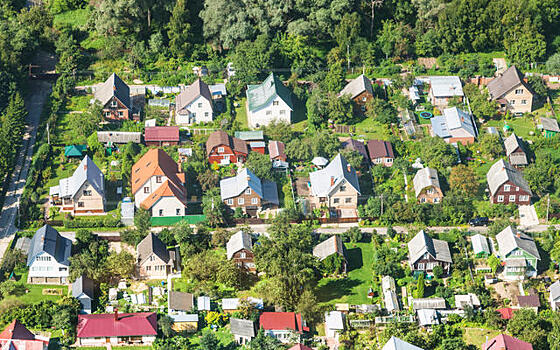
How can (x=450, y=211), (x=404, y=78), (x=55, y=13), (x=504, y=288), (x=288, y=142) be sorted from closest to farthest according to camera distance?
(x=504, y=288), (x=450, y=211), (x=288, y=142), (x=404, y=78), (x=55, y=13)

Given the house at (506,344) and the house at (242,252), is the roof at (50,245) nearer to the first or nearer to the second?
the house at (242,252)

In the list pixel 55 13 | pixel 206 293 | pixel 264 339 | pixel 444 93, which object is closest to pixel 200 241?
pixel 206 293

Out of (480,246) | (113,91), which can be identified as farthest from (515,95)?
(113,91)

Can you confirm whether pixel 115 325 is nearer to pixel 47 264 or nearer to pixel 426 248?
pixel 47 264

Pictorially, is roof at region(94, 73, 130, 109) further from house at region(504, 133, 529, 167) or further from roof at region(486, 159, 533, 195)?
house at region(504, 133, 529, 167)

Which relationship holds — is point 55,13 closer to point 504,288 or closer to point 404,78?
point 404,78

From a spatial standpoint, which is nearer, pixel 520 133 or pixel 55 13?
pixel 520 133

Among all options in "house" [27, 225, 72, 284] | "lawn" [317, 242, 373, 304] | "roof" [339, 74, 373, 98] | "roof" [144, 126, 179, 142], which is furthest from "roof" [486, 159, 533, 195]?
→ "house" [27, 225, 72, 284]
